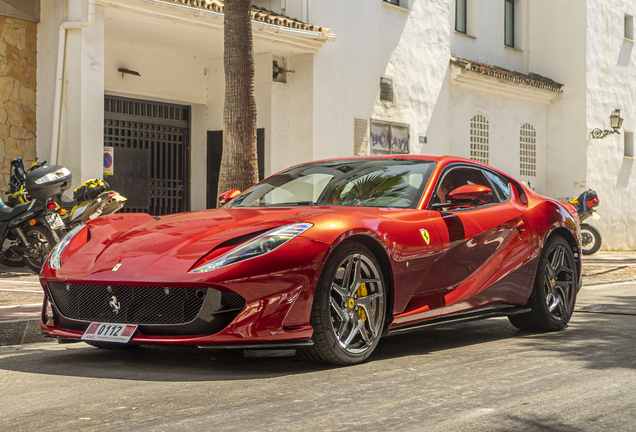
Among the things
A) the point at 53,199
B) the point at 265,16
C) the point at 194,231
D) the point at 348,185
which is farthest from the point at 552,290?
the point at 265,16

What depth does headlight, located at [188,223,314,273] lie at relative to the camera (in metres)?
4.63

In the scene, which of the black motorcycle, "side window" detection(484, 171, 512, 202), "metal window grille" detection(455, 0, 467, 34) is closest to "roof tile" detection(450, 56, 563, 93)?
"metal window grille" detection(455, 0, 467, 34)

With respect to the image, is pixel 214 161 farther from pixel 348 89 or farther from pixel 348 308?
pixel 348 308

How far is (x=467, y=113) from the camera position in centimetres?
2150

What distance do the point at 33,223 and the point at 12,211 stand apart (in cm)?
30

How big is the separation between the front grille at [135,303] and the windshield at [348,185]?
144cm

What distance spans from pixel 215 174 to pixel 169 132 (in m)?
1.23

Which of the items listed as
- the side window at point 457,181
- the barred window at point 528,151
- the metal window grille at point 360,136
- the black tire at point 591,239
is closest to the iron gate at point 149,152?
the metal window grille at point 360,136

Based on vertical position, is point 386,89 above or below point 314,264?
above

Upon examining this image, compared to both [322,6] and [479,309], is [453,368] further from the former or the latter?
[322,6]

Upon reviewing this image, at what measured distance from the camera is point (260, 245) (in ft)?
15.5

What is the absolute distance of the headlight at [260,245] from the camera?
463cm

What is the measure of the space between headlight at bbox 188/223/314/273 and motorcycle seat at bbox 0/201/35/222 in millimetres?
6957

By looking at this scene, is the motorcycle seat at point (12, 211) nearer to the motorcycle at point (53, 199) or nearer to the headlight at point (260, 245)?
the motorcycle at point (53, 199)
